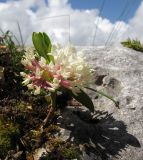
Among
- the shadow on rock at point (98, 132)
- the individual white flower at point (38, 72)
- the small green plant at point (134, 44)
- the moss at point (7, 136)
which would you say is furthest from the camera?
the small green plant at point (134, 44)

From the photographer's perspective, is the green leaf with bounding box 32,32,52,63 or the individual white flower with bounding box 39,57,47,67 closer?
the individual white flower with bounding box 39,57,47,67

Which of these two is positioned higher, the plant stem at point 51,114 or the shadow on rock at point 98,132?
the plant stem at point 51,114

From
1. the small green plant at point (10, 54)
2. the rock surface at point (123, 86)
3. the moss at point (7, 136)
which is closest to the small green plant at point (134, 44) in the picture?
the rock surface at point (123, 86)

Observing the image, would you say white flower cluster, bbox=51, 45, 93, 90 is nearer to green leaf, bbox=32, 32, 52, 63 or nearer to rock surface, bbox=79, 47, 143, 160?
green leaf, bbox=32, 32, 52, 63

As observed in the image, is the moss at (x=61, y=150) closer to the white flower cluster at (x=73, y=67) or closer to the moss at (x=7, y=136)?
the moss at (x=7, y=136)

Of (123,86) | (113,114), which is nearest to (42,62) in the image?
(113,114)

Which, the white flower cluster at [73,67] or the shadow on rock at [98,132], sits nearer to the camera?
the white flower cluster at [73,67]

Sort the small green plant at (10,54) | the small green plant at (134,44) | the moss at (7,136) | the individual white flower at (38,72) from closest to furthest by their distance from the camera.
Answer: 1. the individual white flower at (38,72)
2. the moss at (7,136)
3. the small green plant at (10,54)
4. the small green plant at (134,44)

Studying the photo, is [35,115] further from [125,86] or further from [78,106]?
[125,86]

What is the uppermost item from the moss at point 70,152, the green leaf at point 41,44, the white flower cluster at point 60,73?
the green leaf at point 41,44

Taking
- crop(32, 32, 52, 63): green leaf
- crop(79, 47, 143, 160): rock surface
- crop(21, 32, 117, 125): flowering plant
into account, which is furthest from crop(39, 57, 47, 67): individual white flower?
crop(79, 47, 143, 160): rock surface
